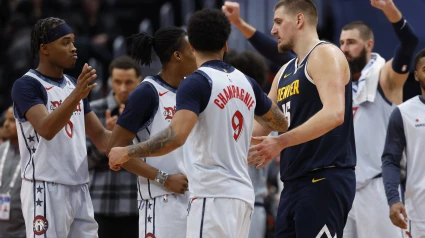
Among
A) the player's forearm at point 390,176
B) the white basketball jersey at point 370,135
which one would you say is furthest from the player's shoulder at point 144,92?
the white basketball jersey at point 370,135

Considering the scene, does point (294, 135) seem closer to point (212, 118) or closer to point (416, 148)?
point (212, 118)

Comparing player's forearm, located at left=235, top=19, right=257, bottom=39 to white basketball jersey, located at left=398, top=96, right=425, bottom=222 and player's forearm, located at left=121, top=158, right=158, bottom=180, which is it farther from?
player's forearm, located at left=121, top=158, right=158, bottom=180

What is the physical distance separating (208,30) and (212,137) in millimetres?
785

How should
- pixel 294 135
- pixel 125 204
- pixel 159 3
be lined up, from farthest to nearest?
1. pixel 159 3
2. pixel 125 204
3. pixel 294 135

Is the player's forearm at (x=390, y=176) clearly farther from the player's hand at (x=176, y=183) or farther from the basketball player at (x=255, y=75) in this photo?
the player's hand at (x=176, y=183)

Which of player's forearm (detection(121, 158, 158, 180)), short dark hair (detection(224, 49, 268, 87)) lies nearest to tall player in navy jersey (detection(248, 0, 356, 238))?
player's forearm (detection(121, 158, 158, 180))

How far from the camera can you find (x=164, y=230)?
6.30 meters

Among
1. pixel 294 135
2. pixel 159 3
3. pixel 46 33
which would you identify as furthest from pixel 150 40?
pixel 159 3

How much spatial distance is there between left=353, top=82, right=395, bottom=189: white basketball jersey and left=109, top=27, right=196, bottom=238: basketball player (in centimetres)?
249

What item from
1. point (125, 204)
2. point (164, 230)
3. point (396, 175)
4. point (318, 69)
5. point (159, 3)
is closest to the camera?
point (318, 69)

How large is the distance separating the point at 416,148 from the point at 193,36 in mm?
2949

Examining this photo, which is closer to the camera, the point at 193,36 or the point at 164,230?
the point at 193,36

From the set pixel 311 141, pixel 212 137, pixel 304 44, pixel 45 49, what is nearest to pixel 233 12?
pixel 304 44

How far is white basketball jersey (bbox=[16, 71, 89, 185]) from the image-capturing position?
6469mm
